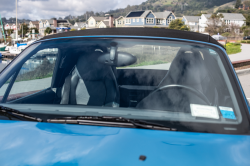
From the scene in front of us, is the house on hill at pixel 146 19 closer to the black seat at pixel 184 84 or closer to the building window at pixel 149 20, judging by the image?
the building window at pixel 149 20

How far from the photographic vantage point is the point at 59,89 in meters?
2.78

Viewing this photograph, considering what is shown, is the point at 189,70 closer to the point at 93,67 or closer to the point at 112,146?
the point at 93,67

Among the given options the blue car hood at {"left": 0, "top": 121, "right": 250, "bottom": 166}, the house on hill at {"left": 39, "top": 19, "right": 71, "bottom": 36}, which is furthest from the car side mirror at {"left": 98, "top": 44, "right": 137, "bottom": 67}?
the house on hill at {"left": 39, "top": 19, "right": 71, "bottom": 36}

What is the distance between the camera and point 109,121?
1644mm

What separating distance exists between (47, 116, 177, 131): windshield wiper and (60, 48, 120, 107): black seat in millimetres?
631

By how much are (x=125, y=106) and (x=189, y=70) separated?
627mm

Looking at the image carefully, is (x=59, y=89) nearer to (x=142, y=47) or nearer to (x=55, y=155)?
(x=142, y=47)

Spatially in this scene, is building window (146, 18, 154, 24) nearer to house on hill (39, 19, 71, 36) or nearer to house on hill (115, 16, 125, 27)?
house on hill (115, 16, 125, 27)

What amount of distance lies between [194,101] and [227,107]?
0.81 ft

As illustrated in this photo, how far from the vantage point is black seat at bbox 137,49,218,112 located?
1938mm

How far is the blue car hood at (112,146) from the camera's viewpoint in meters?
1.30

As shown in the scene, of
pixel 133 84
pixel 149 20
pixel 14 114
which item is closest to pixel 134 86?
pixel 133 84

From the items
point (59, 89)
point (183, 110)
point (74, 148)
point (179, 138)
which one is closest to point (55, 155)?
point (74, 148)

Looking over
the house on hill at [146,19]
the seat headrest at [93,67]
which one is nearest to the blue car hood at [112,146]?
the seat headrest at [93,67]
